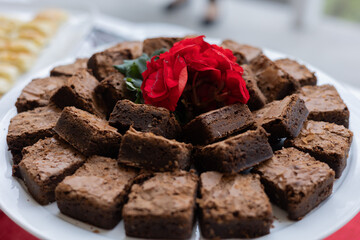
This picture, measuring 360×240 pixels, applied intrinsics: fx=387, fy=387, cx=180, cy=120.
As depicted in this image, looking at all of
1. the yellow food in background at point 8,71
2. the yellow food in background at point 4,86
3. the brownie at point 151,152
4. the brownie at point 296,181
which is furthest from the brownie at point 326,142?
the yellow food in background at point 8,71

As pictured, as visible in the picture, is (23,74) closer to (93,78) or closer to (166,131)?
(93,78)

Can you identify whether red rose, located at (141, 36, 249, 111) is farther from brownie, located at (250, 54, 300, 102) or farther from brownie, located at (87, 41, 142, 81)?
brownie, located at (87, 41, 142, 81)

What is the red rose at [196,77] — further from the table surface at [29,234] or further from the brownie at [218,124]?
the table surface at [29,234]

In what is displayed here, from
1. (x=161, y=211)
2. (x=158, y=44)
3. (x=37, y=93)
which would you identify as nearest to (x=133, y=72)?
(x=158, y=44)

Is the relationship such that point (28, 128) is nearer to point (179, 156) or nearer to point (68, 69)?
point (68, 69)

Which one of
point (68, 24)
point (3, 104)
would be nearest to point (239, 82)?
point (3, 104)

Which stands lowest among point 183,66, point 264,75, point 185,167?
point 185,167
